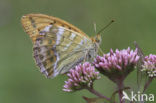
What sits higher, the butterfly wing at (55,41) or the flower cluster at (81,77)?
the butterfly wing at (55,41)

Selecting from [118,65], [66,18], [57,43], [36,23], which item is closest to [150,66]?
[118,65]

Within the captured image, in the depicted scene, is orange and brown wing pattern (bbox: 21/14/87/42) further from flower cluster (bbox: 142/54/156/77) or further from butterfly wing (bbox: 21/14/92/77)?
flower cluster (bbox: 142/54/156/77)

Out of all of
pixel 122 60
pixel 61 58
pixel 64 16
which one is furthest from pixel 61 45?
pixel 64 16

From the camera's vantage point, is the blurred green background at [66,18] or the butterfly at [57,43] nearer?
the butterfly at [57,43]

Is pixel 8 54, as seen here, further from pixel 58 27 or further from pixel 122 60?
pixel 122 60

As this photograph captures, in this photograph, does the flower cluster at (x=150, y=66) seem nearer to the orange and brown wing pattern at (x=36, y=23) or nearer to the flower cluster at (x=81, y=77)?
the flower cluster at (x=81, y=77)

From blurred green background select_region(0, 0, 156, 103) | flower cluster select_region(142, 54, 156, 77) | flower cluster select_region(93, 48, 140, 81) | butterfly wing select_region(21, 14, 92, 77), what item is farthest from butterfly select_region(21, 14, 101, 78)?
blurred green background select_region(0, 0, 156, 103)

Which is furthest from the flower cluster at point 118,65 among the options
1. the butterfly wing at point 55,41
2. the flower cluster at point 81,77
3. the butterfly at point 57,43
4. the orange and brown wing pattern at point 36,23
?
the orange and brown wing pattern at point 36,23
